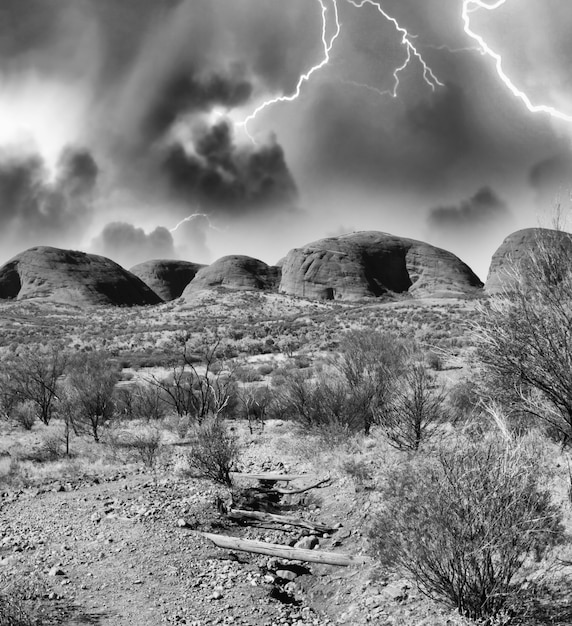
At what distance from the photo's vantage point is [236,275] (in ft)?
362

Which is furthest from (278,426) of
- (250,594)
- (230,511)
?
(250,594)

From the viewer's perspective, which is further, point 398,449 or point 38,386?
point 38,386

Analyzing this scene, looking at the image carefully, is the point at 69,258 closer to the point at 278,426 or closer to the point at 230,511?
the point at 278,426

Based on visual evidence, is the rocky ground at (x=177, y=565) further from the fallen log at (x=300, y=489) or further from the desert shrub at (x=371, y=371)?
the desert shrub at (x=371, y=371)

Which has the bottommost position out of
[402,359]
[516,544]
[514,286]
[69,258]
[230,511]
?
[230,511]

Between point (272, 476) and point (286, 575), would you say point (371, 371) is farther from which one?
point (286, 575)

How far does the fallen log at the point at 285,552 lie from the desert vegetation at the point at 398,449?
41cm

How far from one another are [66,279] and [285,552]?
104 metres

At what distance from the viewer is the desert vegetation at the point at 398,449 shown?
4.34m

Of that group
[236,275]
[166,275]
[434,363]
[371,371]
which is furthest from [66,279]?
[371,371]

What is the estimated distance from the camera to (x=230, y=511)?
8.41 metres

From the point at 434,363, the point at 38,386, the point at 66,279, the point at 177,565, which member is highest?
the point at 66,279

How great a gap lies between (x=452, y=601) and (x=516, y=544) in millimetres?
925

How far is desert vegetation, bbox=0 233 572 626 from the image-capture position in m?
4.34
